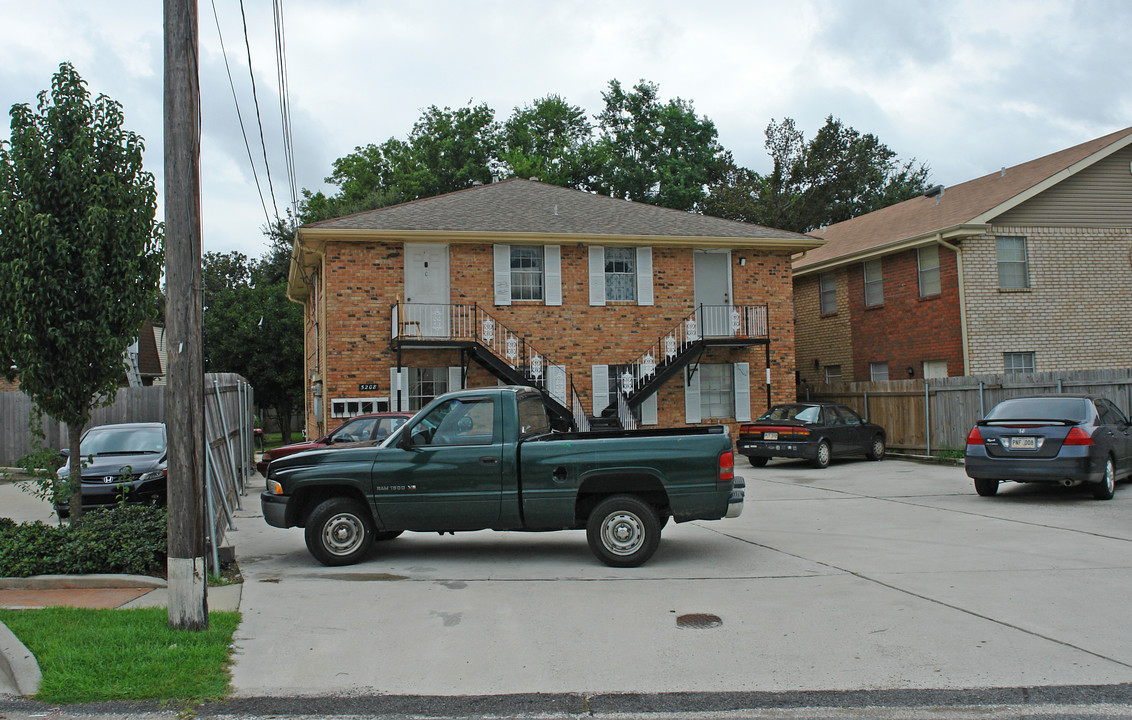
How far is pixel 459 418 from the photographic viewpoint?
29.1 feet

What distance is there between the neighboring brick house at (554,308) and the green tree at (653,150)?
20580 millimetres

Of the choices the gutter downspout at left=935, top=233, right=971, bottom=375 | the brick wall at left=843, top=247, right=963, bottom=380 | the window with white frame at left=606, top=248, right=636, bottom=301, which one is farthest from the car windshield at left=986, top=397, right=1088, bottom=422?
the window with white frame at left=606, top=248, right=636, bottom=301

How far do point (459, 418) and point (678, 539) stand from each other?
10.6ft

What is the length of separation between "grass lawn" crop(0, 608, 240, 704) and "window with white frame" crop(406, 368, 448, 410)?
15.0m

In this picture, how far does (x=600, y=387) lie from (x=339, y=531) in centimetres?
1445

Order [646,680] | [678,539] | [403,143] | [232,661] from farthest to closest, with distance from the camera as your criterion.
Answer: [403,143] → [678,539] → [232,661] → [646,680]

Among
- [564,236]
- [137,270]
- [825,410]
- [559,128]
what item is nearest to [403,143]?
[559,128]

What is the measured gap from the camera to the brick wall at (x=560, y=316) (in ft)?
69.8

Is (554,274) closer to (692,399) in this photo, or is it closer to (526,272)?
(526,272)

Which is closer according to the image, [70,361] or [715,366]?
[70,361]

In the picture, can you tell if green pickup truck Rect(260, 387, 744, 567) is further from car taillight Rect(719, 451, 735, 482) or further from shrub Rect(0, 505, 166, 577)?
shrub Rect(0, 505, 166, 577)

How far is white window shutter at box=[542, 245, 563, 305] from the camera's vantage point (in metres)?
22.7

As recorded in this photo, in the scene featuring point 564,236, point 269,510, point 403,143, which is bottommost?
point 269,510

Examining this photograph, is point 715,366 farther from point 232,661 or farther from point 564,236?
point 232,661
